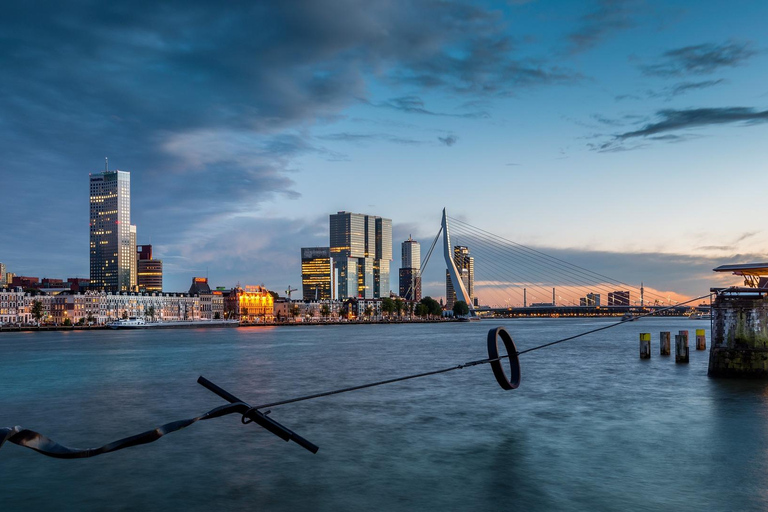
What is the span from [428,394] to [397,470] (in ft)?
50.2

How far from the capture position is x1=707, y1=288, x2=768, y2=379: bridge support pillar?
3152 centimetres

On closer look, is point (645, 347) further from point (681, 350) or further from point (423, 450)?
point (423, 450)

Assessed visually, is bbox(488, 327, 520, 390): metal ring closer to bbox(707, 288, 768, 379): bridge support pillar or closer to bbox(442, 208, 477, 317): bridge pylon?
bbox(707, 288, 768, 379): bridge support pillar

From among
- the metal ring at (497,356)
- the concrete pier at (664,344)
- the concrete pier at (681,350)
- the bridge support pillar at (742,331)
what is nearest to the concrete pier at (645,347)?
the concrete pier at (664,344)

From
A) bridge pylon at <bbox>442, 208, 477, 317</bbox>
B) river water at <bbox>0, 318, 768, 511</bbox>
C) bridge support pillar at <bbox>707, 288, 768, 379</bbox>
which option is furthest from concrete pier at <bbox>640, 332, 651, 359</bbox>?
bridge pylon at <bbox>442, 208, 477, 317</bbox>

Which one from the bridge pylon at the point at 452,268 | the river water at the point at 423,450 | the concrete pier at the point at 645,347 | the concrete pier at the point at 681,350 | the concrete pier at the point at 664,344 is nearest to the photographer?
the river water at the point at 423,450

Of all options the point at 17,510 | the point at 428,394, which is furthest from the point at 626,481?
the point at 428,394

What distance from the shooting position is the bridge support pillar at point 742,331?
31516 millimetres

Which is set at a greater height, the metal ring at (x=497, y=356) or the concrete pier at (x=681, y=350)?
the metal ring at (x=497, y=356)

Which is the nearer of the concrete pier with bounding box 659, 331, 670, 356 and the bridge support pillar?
the bridge support pillar

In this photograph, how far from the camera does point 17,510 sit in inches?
572

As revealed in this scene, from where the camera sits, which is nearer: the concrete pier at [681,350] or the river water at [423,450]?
the river water at [423,450]

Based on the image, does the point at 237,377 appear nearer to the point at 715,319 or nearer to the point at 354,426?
the point at 354,426

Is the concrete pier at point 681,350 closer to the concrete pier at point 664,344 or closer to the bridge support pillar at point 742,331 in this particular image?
the concrete pier at point 664,344
